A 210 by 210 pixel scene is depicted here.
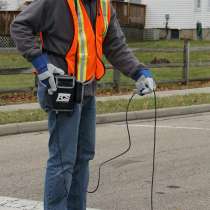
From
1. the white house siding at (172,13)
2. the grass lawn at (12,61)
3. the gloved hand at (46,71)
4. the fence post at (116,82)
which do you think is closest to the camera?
the gloved hand at (46,71)

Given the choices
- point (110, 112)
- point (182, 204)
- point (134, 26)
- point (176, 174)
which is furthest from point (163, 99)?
point (134, 26)

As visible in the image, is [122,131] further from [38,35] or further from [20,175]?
[38,35]

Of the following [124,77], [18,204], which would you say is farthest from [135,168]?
[124,77]

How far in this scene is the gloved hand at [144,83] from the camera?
15.0 ft

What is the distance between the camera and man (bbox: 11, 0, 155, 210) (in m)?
4.23

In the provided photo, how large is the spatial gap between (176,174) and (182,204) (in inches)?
51.7

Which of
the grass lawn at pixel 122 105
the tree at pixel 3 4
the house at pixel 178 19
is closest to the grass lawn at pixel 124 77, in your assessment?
the grass lawn at pixel 122 105

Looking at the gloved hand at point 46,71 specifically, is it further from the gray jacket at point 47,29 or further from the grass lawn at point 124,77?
the grass lawn at point 124,77

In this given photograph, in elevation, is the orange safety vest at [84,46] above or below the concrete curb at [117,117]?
above

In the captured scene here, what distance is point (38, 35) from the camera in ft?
14.2

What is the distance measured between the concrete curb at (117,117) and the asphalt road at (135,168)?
240mm

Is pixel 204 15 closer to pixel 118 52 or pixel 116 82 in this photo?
pixel 116 82

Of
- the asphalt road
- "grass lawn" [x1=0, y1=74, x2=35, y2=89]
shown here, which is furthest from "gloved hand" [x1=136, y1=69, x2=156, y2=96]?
"grass lawn" [x1=0, y1=74, x2=35, y2=89]

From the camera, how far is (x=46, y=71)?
4168 mm
